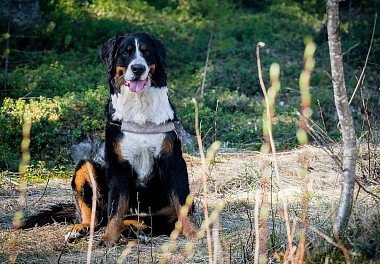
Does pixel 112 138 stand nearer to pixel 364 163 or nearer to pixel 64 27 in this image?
pixel 364 163

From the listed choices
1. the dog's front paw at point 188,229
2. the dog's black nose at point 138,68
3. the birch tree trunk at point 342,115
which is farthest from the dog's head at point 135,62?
the birch tree trunk at point 342,115

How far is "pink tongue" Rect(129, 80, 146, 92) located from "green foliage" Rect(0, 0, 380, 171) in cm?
277

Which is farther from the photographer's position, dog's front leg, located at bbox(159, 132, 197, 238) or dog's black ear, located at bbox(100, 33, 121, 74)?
dog's black ear, located at bbox(100, 33, 121, 74)

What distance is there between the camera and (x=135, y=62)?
19.1ft

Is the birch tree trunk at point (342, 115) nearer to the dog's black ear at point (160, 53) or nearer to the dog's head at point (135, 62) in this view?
the dog's head at point (135, 62)

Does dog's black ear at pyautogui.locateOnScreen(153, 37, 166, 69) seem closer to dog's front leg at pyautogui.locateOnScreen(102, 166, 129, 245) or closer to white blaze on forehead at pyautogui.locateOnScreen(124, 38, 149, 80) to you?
white blaze on forehead at pyautogui.locateOnScreen(124, 38, 149, 80)

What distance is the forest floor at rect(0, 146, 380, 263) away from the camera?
15.6 ft

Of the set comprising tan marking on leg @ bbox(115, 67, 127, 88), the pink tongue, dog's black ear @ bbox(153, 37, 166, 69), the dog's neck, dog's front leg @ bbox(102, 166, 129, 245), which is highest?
dog's black ear @ bbox(153, 37, 166, 69)

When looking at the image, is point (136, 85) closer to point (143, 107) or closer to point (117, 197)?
point (143, 107)

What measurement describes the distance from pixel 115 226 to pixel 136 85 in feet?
3.69

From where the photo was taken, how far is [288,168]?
820cm

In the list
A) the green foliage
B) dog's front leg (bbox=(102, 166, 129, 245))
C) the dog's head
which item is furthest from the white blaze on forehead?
the green foliage

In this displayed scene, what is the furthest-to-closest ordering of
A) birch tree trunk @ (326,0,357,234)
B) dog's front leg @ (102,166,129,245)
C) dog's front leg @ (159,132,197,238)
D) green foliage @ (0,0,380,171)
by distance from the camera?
green foliage @ (0,0,380,171) < dog's front leg @ (159,132,197,238) < dog's front leg @ (102,166,129,245) < birch tree trunk @ (326,0,357,234)

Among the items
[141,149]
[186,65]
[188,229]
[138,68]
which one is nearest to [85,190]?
[141,149]
